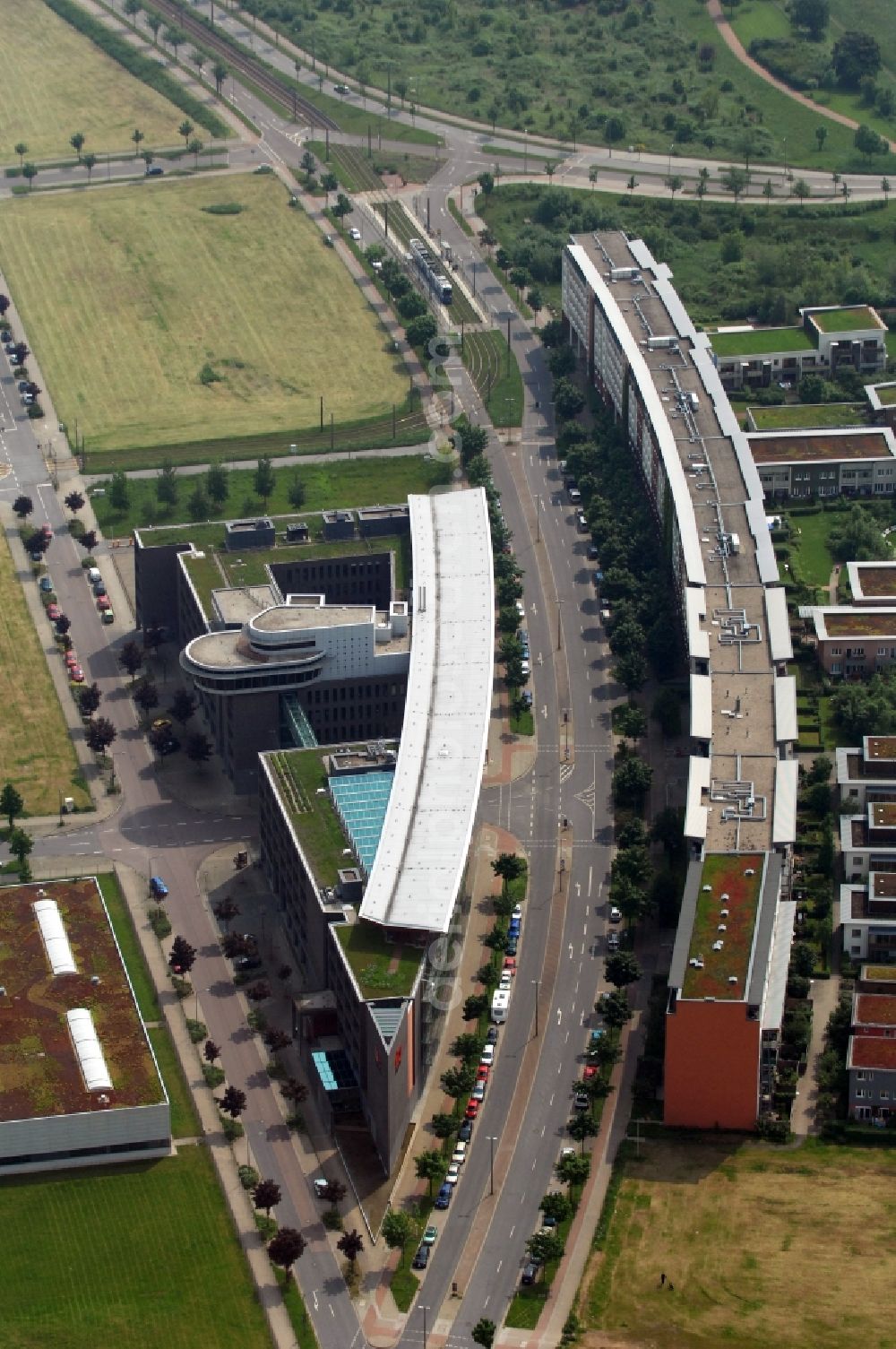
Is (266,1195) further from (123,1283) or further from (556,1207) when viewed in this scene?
(556,1207)

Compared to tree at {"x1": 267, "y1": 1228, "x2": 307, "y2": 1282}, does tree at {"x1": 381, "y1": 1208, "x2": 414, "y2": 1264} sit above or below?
below

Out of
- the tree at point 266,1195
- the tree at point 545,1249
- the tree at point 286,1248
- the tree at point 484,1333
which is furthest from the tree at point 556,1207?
the tree at point 266,1195

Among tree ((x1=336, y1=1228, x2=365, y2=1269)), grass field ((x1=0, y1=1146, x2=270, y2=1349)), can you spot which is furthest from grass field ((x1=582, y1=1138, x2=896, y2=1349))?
grass field ((x1=0, y1=1146, x2=270, y2=1349))

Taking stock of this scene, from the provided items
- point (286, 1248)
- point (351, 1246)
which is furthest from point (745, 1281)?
point (286, 1248)

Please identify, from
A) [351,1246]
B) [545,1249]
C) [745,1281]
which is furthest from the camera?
[545,1249]

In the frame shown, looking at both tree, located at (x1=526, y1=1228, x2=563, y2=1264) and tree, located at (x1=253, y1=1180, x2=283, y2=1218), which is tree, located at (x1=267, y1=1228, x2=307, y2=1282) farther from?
tree, located at (x1=526, y1=1228, x2=563, y2=1264)

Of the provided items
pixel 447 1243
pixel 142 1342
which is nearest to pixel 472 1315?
pixel 447 1243

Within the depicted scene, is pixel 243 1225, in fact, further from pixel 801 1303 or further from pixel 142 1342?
pixel 801 1303
